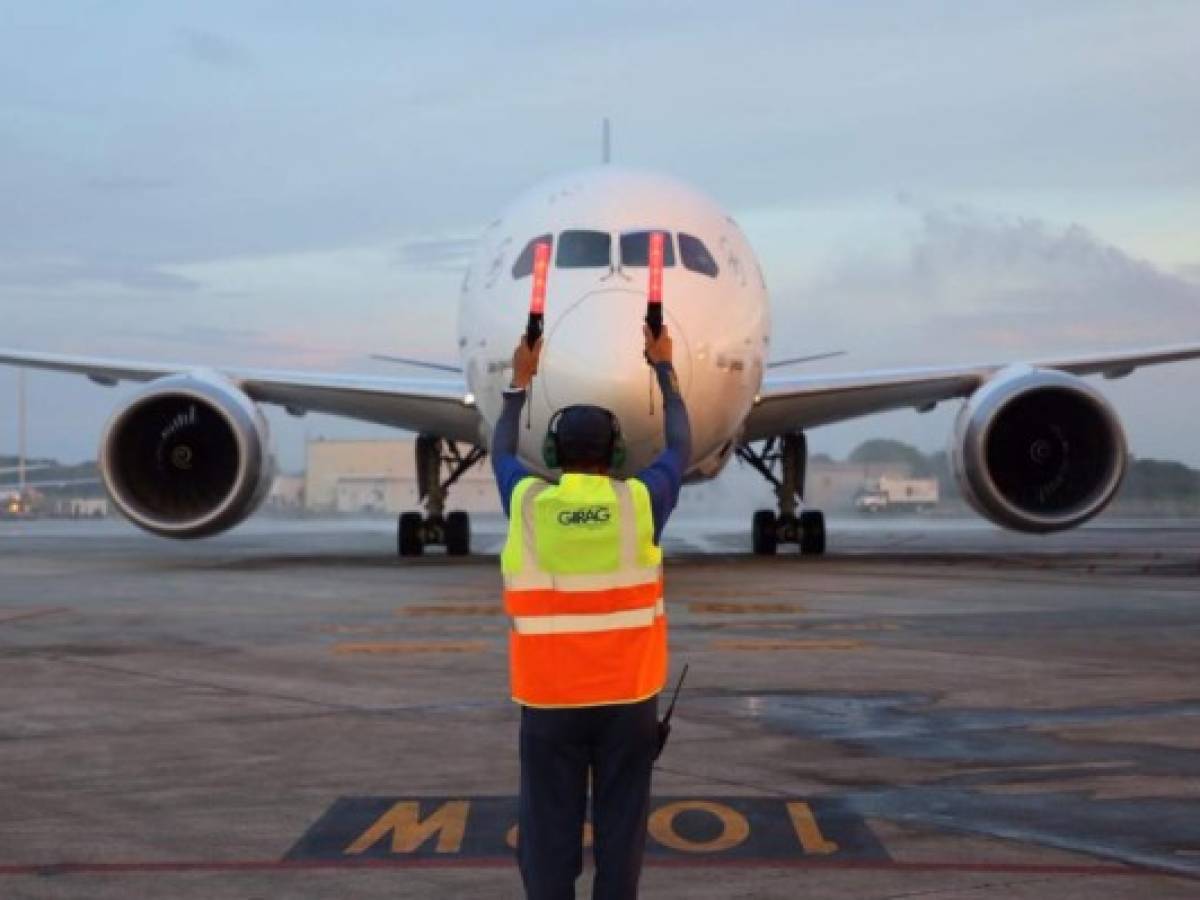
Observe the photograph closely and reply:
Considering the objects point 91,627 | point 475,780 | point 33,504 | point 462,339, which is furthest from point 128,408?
point 33,504

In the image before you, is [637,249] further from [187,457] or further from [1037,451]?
[187,457]

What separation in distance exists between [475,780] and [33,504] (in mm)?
99521

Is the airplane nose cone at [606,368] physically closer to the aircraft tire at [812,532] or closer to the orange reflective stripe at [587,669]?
the aircraft tire at [812,532]

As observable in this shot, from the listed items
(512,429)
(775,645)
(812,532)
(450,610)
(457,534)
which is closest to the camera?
(512,429)

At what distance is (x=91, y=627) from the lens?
13062 mm

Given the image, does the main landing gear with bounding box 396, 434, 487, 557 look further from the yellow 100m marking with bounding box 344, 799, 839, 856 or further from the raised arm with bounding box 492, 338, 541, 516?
the raised arm with bounding box 492, 338, 541, 516

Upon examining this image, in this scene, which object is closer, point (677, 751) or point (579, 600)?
point (579, 600)

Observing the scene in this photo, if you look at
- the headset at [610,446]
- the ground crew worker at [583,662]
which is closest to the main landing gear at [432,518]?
the headset at [610,446]

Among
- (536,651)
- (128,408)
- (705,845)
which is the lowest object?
(705,845)

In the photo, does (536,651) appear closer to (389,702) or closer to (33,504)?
(389,702)

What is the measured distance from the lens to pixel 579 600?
4277mm

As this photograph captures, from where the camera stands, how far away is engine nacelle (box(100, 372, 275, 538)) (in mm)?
21562

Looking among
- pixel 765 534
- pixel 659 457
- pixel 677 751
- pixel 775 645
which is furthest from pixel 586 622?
pixel 765 534

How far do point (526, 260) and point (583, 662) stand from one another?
13849mm
